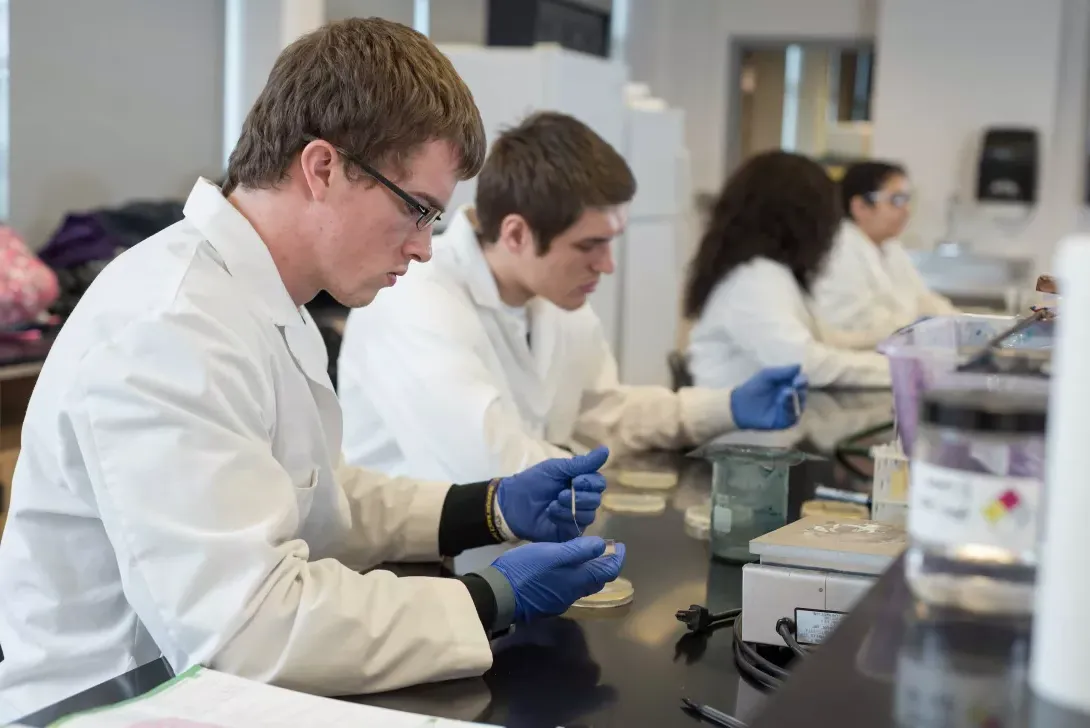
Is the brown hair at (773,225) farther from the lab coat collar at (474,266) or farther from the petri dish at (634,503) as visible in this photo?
the petri dish at (634,503)

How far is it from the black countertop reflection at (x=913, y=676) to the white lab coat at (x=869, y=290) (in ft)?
10.5

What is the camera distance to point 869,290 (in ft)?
14.7

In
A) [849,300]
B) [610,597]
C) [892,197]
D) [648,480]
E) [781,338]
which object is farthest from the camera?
[892,197]

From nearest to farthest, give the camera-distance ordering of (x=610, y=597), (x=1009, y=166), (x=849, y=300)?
(x=610, y=597) < (x=849, y=300) < (x=1009, y=166)

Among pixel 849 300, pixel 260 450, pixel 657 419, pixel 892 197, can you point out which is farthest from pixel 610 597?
pixel 892 197

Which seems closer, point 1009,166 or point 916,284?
point 916,284

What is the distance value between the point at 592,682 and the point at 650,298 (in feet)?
13.8

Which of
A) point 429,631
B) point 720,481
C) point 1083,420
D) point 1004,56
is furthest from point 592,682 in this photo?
point 1004,56

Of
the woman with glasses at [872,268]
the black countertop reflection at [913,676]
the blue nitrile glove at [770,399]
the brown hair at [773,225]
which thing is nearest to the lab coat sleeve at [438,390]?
the blue nitrile glove at [770,399]

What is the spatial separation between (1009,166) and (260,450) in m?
5.72

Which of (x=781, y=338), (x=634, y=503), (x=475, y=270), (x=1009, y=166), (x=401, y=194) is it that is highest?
(x=1009, y=166)

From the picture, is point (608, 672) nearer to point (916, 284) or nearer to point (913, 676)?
point (913, 676)

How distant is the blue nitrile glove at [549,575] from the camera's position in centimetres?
131

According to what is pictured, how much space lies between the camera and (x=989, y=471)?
0.79m
